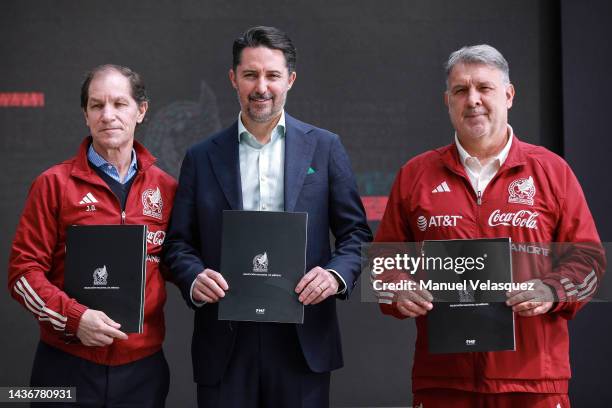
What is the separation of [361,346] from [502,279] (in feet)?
7.98

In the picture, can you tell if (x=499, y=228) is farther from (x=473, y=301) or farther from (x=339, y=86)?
(x=339, y=86)

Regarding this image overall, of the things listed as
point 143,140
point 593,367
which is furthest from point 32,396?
point 593,367

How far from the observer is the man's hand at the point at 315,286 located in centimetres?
221

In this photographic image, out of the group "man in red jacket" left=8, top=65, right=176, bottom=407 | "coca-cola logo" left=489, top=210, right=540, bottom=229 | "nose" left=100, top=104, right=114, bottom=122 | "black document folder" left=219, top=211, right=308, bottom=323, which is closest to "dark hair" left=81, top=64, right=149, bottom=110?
"man in red jacket" left=8, top=65, right=176, bottom=407

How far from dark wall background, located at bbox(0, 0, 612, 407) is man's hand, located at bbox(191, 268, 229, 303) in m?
2.20

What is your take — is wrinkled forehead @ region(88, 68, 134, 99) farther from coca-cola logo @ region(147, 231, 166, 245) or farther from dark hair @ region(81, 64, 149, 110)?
coca-cola logo @ region(147, 231, 166, 245)

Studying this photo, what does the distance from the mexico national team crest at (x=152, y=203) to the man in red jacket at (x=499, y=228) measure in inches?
34.1

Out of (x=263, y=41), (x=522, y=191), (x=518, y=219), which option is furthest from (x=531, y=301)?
(x=263, y=41)

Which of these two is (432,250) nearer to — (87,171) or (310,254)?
(310,254)

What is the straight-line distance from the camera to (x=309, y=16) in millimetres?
4383

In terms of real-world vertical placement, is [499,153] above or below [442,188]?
above

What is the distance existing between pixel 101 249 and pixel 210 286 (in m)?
0.40

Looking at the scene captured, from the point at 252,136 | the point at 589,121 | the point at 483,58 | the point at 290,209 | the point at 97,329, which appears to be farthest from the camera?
the point at 589,121

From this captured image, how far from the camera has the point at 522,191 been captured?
223 centimetres
